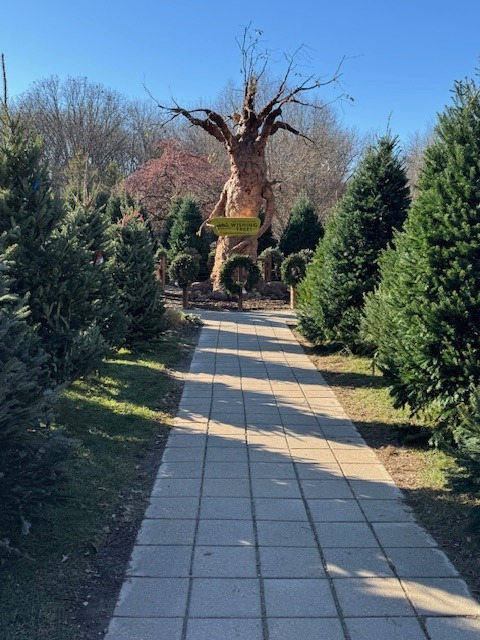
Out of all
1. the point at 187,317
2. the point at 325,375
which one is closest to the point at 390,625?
the point at 325,375

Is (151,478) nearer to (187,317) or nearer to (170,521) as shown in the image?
(170,521)

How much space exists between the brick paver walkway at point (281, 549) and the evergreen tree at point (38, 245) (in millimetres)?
1411

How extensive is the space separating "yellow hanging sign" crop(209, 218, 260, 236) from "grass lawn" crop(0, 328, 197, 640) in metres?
9.00

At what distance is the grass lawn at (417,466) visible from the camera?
3455 mm

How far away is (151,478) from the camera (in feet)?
15.1

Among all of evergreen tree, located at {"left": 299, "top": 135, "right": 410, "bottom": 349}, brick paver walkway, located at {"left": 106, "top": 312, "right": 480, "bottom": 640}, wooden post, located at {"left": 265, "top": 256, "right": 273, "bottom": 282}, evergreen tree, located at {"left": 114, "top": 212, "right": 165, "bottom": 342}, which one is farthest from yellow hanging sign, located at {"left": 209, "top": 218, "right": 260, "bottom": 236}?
brick paver walkway, located at {"left": 106, "top": 312, "right": 480, "bottom": 640}

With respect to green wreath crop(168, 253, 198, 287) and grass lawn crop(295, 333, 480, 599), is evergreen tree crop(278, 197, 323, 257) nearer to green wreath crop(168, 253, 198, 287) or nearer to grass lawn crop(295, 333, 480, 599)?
green wreath crop(168, 253, 198, 287)

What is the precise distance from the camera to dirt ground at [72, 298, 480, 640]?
2.91 m

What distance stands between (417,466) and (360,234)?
4.50 metres

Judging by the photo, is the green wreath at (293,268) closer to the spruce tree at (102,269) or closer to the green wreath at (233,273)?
the green wreath at (233,273)

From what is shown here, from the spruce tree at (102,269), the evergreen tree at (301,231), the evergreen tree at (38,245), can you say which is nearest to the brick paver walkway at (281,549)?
the evergreen tree at (38,245)

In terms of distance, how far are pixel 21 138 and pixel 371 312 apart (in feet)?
14.9

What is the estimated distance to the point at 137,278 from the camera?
9.32m

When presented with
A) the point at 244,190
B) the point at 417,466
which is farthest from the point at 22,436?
the point at 244,190
